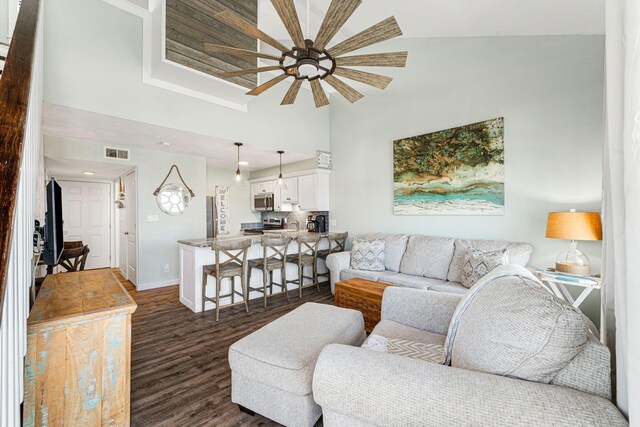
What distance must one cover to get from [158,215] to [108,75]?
2.35 m

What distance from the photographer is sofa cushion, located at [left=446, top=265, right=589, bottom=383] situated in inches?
36.1

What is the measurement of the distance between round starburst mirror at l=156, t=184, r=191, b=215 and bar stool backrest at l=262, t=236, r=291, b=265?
77.2 inches

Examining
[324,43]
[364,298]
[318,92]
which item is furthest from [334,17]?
[364,298]

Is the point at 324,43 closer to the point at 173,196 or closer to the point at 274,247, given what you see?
the point at 274,247

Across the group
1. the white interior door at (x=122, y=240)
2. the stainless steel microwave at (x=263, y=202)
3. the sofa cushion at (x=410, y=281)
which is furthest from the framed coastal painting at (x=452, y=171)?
the white interior door at (x=122, y=240)

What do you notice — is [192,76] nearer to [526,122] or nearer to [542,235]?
[526,122]

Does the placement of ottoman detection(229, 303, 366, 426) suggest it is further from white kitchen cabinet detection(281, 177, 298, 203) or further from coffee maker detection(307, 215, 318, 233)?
white kitchen cabinet detection(281, 177, 298, 203)

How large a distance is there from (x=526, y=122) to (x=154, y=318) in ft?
16.2

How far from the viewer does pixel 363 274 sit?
149 inches

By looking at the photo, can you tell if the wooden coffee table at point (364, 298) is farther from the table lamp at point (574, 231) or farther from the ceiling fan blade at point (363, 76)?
the ceiling fan blade at point (363, 76)

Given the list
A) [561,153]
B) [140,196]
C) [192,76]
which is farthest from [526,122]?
[140,196]

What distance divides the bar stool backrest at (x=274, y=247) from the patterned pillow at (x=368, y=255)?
0.99m

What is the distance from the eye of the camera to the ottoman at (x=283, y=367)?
1492 mm

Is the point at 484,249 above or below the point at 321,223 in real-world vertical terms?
below
